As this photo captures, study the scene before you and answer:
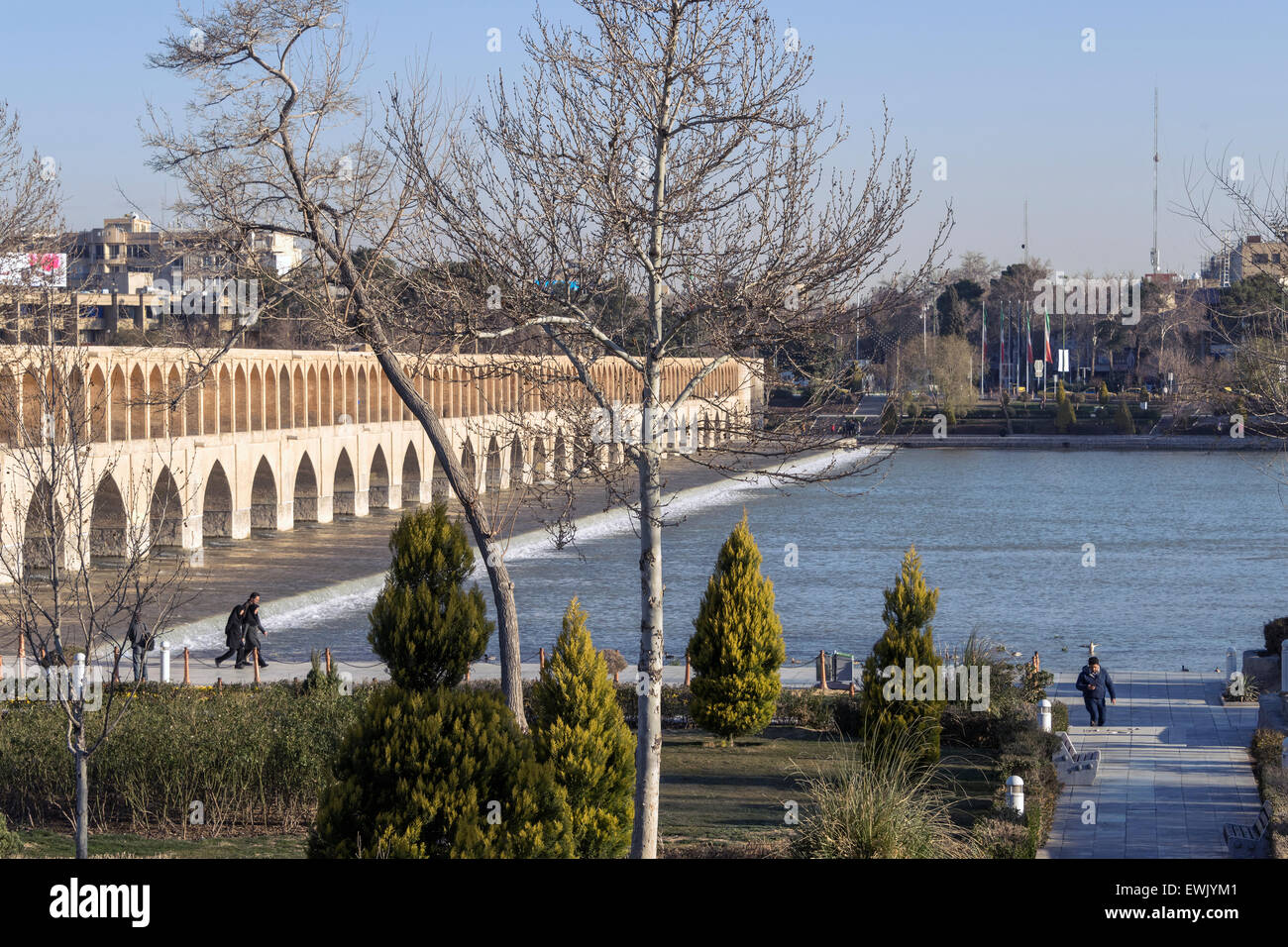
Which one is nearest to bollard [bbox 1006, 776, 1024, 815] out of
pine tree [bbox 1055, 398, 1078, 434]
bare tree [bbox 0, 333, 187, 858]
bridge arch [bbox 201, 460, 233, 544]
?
bare tree [bbox 0, 333, 187, 858]

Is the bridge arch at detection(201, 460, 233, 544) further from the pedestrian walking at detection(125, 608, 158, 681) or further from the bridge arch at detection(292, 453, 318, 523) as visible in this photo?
the pedestrian walking at detection(125, 608, 158, 681)

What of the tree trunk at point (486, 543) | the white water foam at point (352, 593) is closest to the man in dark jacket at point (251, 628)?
the white water foam at point (352, 593)

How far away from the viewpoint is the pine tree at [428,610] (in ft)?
36.7

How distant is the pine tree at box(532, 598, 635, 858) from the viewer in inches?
418

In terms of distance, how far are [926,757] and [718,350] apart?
21.8ft

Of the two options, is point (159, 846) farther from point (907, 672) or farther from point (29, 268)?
point (29, 268)

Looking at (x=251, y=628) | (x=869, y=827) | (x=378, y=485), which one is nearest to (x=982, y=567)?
(x=251, y=628)

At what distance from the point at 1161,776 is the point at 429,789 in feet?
34.0

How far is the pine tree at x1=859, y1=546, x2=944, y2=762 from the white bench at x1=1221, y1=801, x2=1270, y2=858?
326 centimetres

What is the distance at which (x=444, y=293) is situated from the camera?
10328mm

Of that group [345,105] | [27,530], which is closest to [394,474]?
[27,530]

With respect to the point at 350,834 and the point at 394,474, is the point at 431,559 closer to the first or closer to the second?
the point at 350,834
